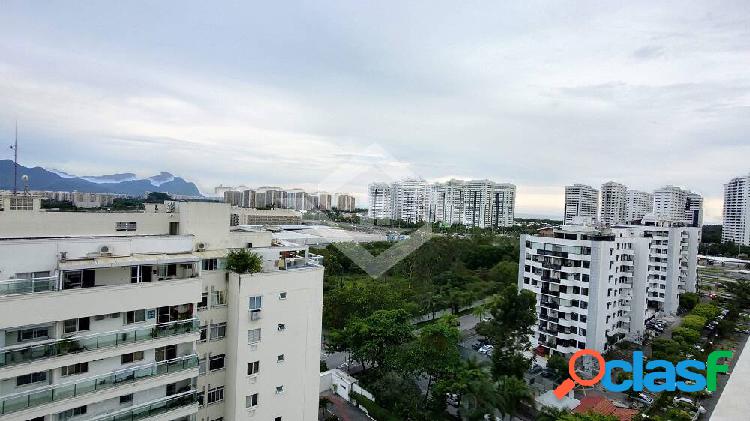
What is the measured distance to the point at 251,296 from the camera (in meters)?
6.71

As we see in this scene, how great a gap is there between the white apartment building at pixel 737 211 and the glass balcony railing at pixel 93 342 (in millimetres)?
59506

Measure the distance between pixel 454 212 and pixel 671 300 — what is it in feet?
124

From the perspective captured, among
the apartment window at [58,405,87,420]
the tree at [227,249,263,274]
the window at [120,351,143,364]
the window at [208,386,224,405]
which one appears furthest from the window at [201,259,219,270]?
the apartment window at [58,405,87,420]

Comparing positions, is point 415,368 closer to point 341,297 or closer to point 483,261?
point 341,297

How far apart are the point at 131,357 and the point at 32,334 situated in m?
1.17

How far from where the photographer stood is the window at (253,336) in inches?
267

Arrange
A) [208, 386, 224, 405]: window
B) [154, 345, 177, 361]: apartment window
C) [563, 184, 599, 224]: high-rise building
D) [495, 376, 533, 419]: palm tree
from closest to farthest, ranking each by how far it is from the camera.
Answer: [154, 345, 177, 361]: apartment window < [208, 386, 224, 405]: window < [495, 376, 533, 419]: palm tree < [563, 184, 599, 224]: high-rise building

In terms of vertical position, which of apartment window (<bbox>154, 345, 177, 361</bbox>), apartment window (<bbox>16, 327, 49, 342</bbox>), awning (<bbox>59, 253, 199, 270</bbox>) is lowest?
apartment window (<bbox>154, 345, 177, 361</bbox>)

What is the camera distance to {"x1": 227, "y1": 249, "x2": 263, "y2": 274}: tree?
680 cm

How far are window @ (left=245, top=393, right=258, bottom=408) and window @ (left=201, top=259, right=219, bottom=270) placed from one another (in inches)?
84.3

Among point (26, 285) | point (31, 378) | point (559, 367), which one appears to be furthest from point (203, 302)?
point (559, 367)

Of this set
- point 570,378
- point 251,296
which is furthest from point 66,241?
point 570,378

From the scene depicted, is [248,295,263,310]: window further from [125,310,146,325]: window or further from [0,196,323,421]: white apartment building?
[125,310,146,325]: window

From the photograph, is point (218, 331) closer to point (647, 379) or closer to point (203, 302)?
point (203, 302)
